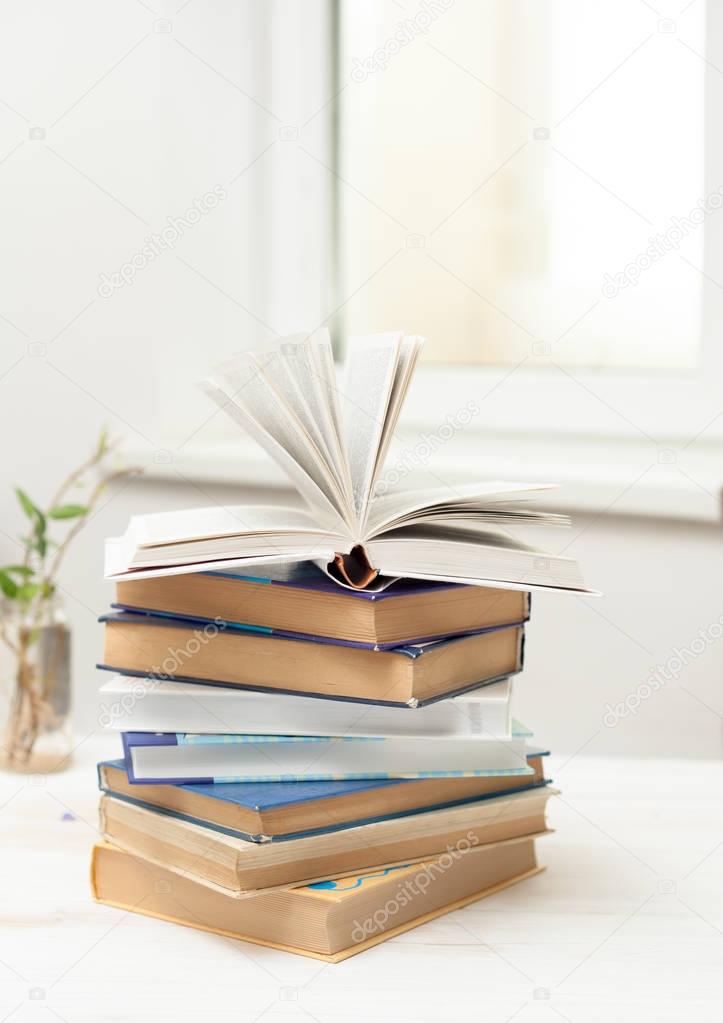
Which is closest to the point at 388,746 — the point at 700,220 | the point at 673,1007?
the point at 673,1007

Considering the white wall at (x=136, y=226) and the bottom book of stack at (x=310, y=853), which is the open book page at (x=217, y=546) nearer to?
the bottom book of stack at (x=310, y=853)

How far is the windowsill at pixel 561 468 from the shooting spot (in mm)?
1528

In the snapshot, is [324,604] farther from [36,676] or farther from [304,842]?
[36,676]

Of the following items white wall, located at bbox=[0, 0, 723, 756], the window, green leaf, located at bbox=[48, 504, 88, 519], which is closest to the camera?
green leaf, located at bbox=[48, 504, 88, 519]

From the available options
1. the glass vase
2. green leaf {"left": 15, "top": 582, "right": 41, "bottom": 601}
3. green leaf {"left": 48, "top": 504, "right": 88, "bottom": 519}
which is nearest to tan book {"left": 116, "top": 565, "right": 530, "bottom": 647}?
the glass vase

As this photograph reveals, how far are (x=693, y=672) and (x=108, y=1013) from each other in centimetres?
112

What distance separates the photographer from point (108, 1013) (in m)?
0.61

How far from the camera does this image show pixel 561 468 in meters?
1.67

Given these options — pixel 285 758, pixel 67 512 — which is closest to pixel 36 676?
pixel 67 512

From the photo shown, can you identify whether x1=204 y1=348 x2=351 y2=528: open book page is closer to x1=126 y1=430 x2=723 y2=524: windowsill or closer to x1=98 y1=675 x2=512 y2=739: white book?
x1=98 y1=675 x2=512 y2=739: white book

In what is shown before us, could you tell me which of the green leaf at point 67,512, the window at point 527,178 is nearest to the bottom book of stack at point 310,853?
the green leaf at point 67,512

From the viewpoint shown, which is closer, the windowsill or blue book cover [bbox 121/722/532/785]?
blue book cover [bbox 121/722/532/785]

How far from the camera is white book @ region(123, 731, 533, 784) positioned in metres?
0.72

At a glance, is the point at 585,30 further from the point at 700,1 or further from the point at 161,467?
the point at 161,467
